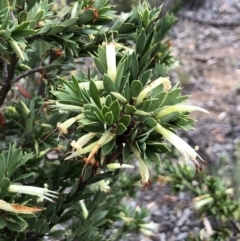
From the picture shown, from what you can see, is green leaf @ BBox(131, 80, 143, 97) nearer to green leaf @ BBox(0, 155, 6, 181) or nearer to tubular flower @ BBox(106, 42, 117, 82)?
tubular flower @ BBox(106, 42, 117, 82)

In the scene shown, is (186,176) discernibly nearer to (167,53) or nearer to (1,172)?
(167,53)

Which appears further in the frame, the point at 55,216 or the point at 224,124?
the point at 224,124

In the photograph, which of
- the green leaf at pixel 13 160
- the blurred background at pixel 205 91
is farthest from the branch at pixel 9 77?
the blurred background at pixel 205 91

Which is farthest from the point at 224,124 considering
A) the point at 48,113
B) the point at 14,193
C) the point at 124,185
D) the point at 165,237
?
the point at 14,193

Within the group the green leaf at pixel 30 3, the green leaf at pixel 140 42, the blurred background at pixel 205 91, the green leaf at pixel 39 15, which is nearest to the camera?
the green leaf at pixel 140 42

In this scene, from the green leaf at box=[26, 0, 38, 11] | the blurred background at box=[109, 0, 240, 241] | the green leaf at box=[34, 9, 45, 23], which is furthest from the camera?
the blurred background at box=[109, 0, 240, 241]

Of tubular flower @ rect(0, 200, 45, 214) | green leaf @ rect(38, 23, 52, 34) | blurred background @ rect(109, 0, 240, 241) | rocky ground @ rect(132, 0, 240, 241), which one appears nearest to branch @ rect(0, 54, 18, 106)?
green leaf @ rect(38, 23, 52, 34)

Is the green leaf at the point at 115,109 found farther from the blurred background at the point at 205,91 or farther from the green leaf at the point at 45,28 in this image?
the blurred background at the point at 205,91
